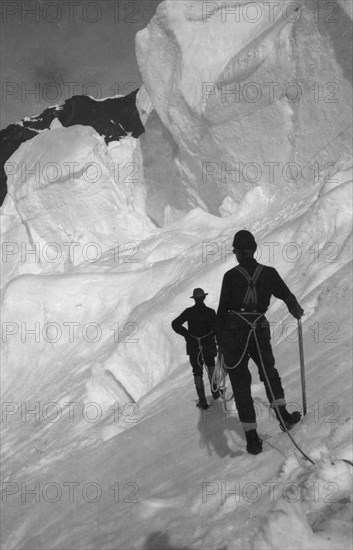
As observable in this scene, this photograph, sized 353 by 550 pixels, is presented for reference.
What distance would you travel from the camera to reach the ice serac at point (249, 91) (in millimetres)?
13531

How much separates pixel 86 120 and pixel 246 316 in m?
29.8

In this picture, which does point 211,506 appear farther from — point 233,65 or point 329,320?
point 233,65

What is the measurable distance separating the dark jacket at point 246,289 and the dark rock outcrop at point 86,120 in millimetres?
A: 27205

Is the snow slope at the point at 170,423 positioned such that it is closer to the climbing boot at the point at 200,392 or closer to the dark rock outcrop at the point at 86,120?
the climbing boot at the point at 200,392

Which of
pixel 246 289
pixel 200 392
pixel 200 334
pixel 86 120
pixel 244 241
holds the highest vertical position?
pixel 86 120

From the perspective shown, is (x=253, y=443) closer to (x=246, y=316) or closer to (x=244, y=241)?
(x=246, y=316)

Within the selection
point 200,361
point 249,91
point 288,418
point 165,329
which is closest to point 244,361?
point 288,418

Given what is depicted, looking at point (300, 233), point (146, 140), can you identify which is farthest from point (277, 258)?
point (146, 140)

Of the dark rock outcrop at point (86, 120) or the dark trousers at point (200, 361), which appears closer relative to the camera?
the dark trousers at point (200, 361)

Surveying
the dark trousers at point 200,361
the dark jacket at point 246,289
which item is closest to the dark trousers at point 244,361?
the dark jacket at point 246,289

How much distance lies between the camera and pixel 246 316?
422cm

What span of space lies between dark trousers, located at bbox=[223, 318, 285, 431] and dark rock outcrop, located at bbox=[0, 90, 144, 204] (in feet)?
89.6

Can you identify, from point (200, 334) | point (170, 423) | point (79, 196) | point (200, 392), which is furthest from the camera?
point (79, 196)

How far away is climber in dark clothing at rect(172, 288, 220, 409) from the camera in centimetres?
610
